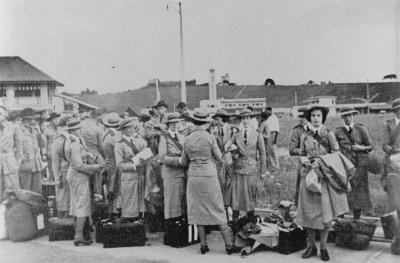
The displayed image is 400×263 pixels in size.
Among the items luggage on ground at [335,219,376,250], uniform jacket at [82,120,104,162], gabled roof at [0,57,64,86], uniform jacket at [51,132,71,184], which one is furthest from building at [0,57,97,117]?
luggage on ground at [335,219,376,250]

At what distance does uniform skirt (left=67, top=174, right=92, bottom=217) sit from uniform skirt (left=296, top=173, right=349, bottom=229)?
3.40 m

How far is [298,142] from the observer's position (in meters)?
6.64

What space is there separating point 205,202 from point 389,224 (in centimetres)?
265

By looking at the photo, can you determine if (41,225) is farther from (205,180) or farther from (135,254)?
(205,180)

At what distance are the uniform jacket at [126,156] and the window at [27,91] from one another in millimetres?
22461

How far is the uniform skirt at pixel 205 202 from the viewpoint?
20.4ft

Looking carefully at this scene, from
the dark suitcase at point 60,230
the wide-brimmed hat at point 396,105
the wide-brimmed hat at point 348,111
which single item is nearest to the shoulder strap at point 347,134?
the wide-brimmed hat at point 348,111

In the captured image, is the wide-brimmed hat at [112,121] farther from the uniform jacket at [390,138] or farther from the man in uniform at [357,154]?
the uniform jacket at [390,138]

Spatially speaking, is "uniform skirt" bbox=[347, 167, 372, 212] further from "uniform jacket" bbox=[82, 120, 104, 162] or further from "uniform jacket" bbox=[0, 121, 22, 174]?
"uniform jacket" bbox=[0, 121, 22, 174]

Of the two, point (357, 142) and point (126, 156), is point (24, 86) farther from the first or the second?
point (357, 142)

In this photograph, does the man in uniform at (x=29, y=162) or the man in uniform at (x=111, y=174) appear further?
the man in uniform at (x=29, y=162)

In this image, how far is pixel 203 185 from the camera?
20.5 ft

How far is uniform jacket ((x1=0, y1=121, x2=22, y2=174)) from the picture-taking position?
26.4ft

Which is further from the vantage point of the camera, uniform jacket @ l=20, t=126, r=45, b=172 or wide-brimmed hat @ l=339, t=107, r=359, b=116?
uniform jacket @ l=20, t=126, r=45, b=172
